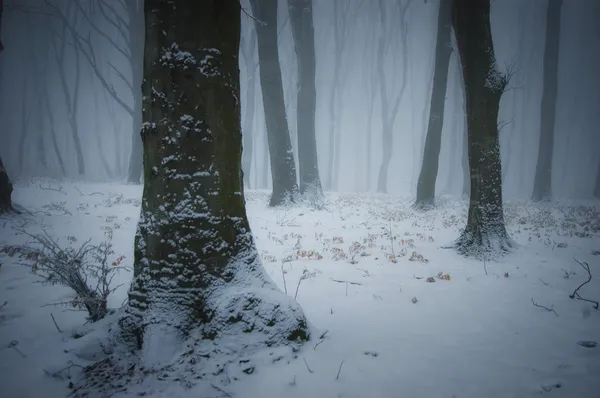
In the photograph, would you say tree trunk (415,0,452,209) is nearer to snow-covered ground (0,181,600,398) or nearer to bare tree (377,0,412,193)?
snow-covered ground (0,181,600,398)

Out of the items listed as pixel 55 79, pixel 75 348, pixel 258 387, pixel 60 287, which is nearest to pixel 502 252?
pixel 258 387

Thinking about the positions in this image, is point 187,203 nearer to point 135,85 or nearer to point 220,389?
point 220,389

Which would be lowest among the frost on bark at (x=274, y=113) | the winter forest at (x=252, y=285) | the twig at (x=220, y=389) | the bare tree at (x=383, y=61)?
the twig at (x=220, y=389)

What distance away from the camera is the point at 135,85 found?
16469mm

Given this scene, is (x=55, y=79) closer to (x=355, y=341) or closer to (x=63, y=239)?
(x=63, y=239)

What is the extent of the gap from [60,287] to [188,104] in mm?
3528

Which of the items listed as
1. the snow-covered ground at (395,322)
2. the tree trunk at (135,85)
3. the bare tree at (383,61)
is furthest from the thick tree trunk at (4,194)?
the bare tree at (383,61)

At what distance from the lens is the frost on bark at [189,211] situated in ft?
7.79

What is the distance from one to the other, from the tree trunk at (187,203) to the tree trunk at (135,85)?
1499 cm

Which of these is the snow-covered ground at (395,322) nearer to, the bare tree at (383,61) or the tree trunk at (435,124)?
the tree trunk at (435,124)

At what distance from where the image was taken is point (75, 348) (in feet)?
7.63

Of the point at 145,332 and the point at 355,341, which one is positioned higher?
the point at 145,332

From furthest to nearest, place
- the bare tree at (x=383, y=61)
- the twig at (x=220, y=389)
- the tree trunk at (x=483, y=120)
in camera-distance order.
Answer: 1. the bare tree at (x=383, y=61)
2. the tree trunk at (x=483, y=120)
3. the twig at (x=220, y=389)

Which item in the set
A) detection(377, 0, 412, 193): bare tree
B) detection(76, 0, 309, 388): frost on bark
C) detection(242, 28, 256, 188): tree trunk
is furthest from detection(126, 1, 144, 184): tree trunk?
detection(377, 0, 412, 193): bare tree
